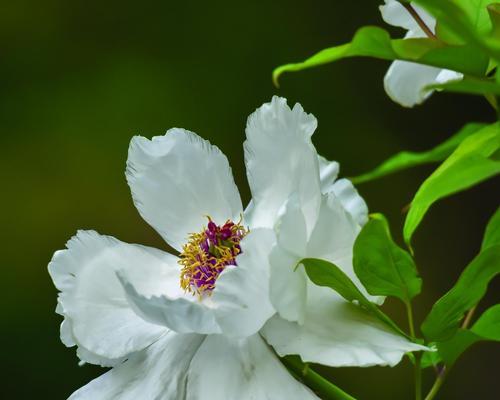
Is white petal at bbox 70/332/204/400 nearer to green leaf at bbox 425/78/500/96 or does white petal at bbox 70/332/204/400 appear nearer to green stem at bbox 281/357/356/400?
green stem at bbox 281/357/356/400

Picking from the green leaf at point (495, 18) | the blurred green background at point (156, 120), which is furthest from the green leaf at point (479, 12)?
the blurred green background at point (156, 120)

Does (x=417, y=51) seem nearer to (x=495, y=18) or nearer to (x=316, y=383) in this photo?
(x=495, y=18)

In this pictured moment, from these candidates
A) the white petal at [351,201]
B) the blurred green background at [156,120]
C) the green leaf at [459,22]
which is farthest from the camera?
the blurred green background at [156,120]

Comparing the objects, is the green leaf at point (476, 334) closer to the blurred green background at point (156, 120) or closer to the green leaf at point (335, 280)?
the green leaf at point (335, 280)

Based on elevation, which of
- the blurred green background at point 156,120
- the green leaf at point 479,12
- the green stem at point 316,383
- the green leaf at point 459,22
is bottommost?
the blurred green background at point 156,120

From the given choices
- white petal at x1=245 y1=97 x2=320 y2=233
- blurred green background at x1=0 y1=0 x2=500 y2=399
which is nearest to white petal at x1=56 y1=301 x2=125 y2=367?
white petal at x1=245 y1=97 x2=320 y2=233
